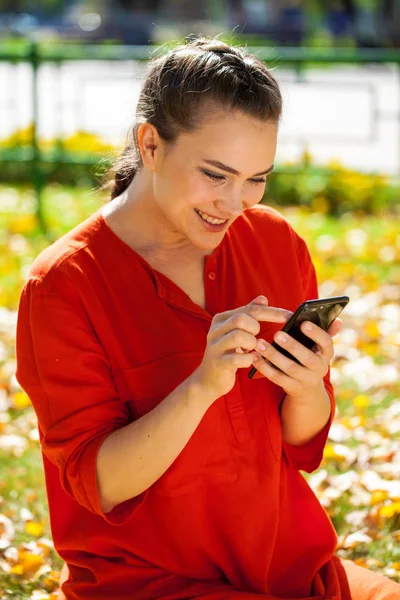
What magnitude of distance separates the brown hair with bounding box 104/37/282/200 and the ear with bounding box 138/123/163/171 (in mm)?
17

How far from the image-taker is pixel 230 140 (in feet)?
6.93

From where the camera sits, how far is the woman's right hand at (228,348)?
6.44 feet

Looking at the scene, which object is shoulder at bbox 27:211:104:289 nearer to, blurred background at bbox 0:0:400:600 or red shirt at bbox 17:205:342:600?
red shirt at bbox 17:205:342:600

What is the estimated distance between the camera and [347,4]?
1099 inches

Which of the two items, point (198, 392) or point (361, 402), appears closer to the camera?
point (198, 392)

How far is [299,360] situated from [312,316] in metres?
0.10

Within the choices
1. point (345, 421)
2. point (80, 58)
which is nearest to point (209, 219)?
point (345, 421)

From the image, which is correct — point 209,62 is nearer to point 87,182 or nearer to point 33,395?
point 33,395

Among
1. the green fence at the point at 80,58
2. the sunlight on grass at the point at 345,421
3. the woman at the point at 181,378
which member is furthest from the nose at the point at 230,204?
the green fence at the point at 80,58

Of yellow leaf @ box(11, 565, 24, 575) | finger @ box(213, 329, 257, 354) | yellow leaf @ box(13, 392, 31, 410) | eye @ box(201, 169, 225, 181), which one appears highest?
eye @ box(201, 169, 225, 181)

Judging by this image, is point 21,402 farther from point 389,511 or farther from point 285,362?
point 285,362

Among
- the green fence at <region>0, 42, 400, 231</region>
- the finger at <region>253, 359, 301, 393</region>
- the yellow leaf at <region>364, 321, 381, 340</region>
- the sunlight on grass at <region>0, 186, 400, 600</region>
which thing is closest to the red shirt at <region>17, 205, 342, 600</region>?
the finger at <region>253, 359, 301, 393</region>

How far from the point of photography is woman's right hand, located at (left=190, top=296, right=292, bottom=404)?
196 centimetres

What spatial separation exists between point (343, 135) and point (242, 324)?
9.12 m
